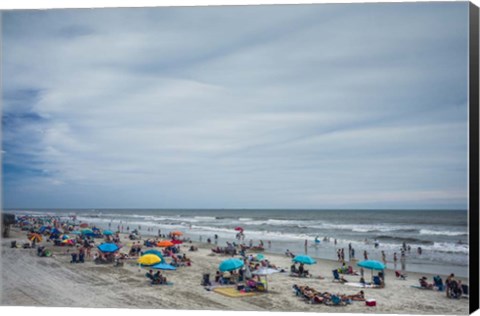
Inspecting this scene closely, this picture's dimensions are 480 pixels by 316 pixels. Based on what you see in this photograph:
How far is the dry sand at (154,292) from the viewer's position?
37.4 ft

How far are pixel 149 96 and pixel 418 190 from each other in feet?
24.4

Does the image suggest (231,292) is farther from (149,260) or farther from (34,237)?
(34,237)

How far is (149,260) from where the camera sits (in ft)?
45.5

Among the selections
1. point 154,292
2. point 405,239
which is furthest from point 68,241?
point 405,239

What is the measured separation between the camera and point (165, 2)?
12078 millimetres

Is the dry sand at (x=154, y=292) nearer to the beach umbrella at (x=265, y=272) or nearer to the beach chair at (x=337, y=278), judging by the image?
the beach chair at (x=337, y=278)

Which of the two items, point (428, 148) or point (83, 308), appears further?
point (83, 308)

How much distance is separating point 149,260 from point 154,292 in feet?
4.89

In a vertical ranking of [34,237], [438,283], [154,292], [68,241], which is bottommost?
[154,292]

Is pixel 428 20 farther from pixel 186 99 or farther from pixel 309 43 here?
pixel 186 99

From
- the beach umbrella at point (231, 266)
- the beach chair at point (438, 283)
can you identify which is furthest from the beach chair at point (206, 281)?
the beach chair at point (438, 283)

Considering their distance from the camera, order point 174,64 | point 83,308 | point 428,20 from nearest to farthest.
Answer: point 428,20
point 83,308
point 174,64

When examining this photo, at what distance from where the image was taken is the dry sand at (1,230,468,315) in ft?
37.4

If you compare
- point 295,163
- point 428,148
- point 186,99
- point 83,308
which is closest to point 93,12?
point 186,99
